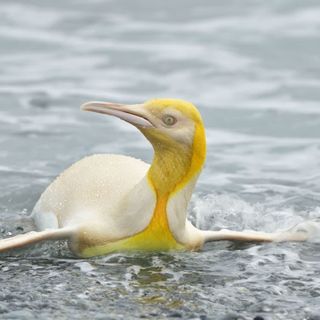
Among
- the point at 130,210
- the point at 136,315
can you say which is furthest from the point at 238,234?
the point at 136,315

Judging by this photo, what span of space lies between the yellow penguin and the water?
13 centimetres

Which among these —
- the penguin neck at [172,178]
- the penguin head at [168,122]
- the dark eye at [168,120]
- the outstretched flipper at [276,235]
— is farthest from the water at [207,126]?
the dark eye at [168,120]

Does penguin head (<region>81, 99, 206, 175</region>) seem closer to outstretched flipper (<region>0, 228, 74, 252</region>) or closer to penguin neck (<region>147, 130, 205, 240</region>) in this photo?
penguin neck (<region>147, 130, 205, 240</region>)

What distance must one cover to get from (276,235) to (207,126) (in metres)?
4.67

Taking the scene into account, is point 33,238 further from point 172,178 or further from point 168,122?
point 168,122

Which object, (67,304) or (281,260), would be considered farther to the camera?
(281,260)

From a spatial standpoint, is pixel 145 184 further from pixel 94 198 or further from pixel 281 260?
pixel 281 260

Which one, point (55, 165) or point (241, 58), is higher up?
point (241, 58)

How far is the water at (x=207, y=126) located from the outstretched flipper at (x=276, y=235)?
8 cm

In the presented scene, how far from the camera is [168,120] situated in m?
7.55

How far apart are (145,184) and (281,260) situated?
103 cm

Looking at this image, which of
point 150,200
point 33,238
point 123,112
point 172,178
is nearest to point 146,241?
point 150,200

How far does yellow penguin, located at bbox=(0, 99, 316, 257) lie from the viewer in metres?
7.56

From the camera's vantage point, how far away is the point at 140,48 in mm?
15891
